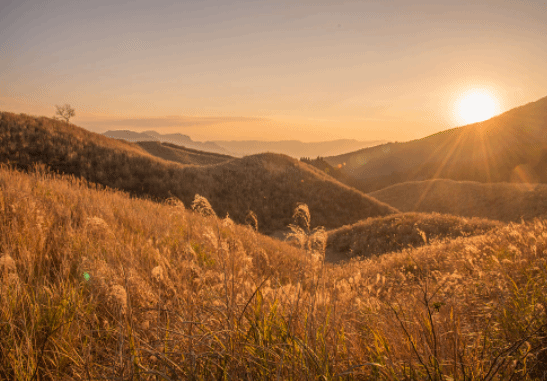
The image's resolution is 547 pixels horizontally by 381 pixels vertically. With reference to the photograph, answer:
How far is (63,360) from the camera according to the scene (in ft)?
6.63

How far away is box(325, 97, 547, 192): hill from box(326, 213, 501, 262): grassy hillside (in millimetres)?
53819

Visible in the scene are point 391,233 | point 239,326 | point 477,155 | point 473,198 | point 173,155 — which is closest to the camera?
point 239,326

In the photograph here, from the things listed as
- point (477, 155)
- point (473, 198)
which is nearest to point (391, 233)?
point (473, 198)

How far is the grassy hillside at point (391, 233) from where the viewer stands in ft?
49.6

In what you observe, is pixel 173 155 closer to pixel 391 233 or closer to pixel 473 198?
pixel 391 233

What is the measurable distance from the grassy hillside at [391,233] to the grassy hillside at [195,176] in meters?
8.01

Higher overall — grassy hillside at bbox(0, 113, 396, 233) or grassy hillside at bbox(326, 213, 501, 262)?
grassy hillside at bbox(0, 113, 396, 233)

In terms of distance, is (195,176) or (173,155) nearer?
(195,176)

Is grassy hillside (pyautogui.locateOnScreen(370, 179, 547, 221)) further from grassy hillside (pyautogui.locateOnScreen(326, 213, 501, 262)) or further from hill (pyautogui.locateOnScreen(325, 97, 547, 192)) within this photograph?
hill (pyautogui.locateOnScreen(325, 97, 547, 192))

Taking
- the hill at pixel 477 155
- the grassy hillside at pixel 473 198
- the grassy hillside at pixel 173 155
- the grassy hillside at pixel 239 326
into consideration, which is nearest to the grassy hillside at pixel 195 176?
the grassy hillside at pixel 473 198

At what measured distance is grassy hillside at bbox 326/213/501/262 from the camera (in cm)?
1512

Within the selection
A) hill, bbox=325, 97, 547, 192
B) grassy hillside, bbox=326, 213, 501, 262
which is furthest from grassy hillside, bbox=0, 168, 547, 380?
hill, bbox=325, 97, 547, 192

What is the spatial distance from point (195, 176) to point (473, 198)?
30096 millimetres

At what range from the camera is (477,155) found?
7025 cm
